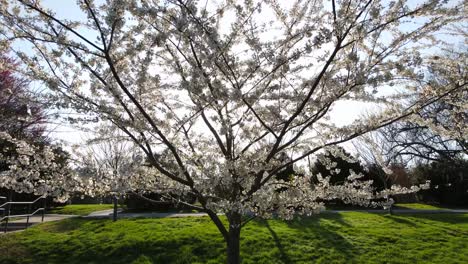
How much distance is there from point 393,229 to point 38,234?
10077mm

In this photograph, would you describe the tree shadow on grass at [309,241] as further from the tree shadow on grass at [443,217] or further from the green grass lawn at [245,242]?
the tree shadow on grass at [443,217]

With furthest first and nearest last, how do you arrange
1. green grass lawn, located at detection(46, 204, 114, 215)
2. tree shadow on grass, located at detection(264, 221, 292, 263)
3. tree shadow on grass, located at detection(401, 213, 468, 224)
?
green grass lawn, located at detection(46, 204, 114, 215) < tree shadow on grass, located at detection(401, 213, 468, 224) < tree shadow on grass, located at detection(264, 221, 292, 263)

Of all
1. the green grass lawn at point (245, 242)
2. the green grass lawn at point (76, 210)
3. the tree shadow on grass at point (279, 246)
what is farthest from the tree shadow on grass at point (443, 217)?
the green grass lawn at point (76, 210)

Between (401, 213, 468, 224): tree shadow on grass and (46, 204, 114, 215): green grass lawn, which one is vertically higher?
(46, 204, 114, 215): green grass lawn

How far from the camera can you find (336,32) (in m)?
3.11

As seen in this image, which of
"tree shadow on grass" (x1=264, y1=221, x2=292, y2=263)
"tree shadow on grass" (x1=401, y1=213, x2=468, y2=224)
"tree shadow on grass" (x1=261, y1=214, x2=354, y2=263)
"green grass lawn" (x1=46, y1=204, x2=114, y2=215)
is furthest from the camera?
"green grass lawn" (x1=46, y1=204, x2=114, y2=215)

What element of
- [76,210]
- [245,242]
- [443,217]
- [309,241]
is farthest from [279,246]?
[76,210]

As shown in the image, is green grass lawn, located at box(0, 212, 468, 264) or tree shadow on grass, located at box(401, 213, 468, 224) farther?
tree shadow on grass, located at box(401, 213, 468, 224)

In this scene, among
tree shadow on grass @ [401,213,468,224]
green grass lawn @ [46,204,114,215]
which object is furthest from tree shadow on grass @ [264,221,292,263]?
green grass lawn @ [46,204,114,215]

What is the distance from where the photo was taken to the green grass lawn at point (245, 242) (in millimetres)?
8664

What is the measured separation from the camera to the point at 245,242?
360 inches

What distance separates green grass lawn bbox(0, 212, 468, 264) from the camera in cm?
866

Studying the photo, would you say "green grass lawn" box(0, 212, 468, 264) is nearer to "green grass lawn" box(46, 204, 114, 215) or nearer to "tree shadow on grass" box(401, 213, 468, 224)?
"tree shadow on grass" box(401, 213, 468, 224)

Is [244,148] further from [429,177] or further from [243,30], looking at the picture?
[429,177]
